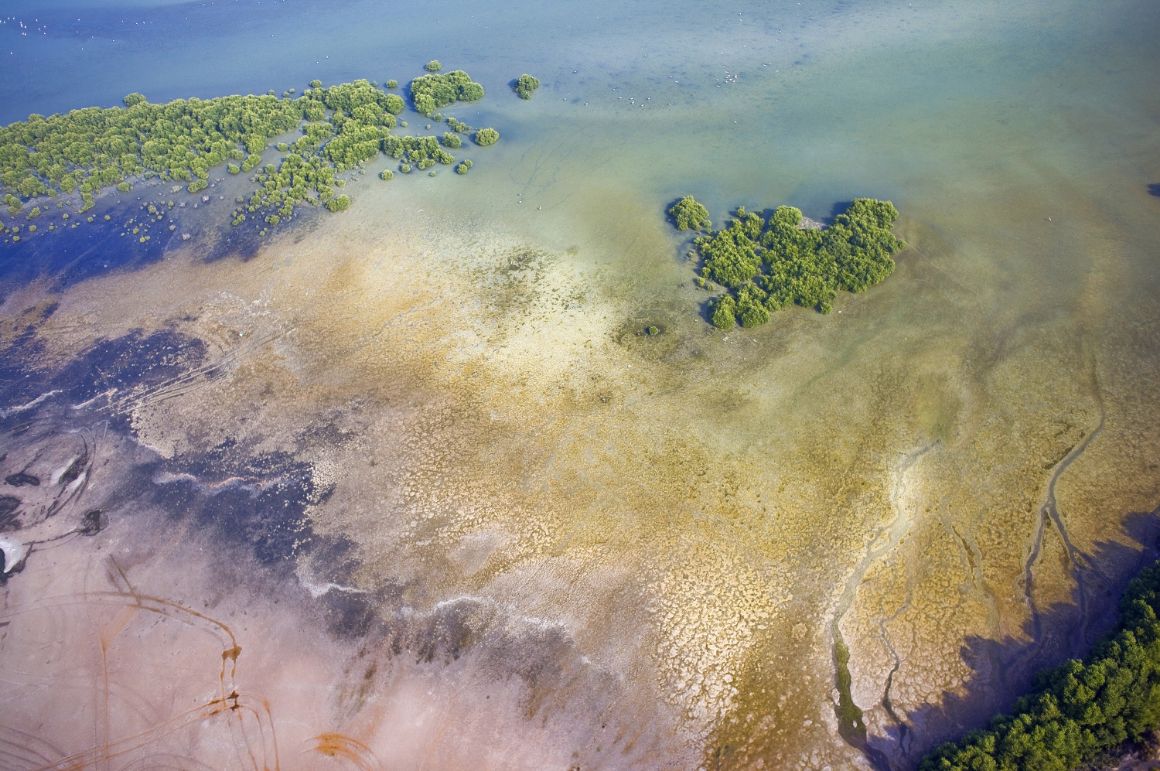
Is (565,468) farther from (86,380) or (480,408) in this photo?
(86,380)

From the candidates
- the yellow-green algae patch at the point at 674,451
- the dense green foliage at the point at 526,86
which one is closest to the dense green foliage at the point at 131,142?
the yellow-green algae patch at the point at 674,451

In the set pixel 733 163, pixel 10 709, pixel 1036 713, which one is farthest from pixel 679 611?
pixel 733 163

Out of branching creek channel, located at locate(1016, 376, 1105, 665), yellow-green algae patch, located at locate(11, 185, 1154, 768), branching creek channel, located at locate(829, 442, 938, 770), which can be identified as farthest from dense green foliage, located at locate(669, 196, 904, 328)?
branching creek channel, located at locate(1016, 376, 1105, 665)

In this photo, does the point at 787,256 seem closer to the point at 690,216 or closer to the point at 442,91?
the point at 690,216

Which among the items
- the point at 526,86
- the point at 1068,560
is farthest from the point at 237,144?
the point at 1068,560

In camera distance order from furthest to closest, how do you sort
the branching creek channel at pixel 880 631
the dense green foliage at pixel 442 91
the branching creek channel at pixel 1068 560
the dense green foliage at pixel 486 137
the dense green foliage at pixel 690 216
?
the dense green foliage at pixel 442 91 < the dense green foliage at pixel 486 137 < the dense green foliage at pixel 690 216 < the branching creek channel at pixel 1068 560 < the branching creek channel at pixel 880 631

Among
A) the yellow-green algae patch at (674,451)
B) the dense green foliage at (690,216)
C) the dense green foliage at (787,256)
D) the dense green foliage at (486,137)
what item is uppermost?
the dense green foliage at (486,137)

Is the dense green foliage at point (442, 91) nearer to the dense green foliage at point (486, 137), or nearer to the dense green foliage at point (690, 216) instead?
the dense green foliage at point (486, 137)

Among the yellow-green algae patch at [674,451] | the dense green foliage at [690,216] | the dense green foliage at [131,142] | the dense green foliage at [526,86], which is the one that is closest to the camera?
the yellow-green algae patch at [674,451]
